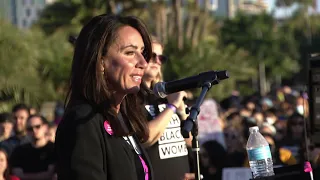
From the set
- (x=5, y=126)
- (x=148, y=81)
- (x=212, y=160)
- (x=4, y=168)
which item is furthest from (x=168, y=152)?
(x=5, y=126)

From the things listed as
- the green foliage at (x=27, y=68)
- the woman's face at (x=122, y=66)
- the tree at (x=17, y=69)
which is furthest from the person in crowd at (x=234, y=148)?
the tree at (x=17, y=69)

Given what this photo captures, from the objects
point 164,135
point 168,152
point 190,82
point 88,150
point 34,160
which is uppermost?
point 190,82

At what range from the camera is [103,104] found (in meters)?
3.17

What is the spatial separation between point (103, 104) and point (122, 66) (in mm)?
187

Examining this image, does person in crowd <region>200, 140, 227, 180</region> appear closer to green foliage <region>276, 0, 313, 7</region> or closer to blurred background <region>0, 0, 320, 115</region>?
blurred background <region>0, 0, 320, 115</region>

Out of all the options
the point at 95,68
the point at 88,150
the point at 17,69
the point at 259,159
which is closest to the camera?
the point at 88,150

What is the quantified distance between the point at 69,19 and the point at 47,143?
86.8 ft

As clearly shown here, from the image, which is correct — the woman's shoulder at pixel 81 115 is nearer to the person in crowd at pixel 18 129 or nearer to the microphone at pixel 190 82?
the microphone at pixel 190 82

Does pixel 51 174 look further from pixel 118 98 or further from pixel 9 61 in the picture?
pixel 9 61

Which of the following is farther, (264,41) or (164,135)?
(264,41)

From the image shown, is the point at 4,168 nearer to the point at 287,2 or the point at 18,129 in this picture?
the point at 18,129

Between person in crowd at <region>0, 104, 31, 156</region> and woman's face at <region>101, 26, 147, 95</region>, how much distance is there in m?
5.74

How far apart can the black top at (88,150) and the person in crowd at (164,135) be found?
1544 millimetres

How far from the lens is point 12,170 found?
7.91 meters
